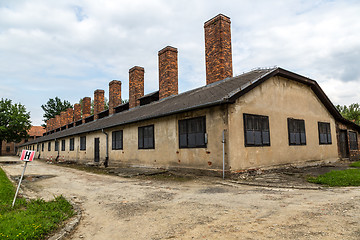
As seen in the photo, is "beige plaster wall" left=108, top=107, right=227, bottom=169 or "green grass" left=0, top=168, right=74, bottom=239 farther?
"beige plaster wall" left=108, top=107, right=227, bottom=169

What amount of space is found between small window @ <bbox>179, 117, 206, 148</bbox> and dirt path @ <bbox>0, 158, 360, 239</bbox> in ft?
10.1

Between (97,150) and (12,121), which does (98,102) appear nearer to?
(97,150)

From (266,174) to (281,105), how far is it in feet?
12.3

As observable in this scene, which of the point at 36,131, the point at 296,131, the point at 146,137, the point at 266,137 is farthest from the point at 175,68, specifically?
the point at 36,131

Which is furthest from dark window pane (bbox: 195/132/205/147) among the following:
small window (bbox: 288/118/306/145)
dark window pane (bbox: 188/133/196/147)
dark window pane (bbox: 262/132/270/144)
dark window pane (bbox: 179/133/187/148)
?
small window (bbox: 288/118/306/145)

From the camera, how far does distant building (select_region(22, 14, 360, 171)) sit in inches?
371

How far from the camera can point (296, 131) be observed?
39.7 ft

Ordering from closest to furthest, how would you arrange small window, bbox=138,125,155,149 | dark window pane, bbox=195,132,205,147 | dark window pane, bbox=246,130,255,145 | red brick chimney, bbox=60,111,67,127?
dark window pane, bbox=246,130,255,145 → dark window pane, bbox=195,132,205,147 → small window, bbox=138,125,155,149 → red brick chimney, bbox=60,111,67,127

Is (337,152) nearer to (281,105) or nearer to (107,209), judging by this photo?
(281,105)

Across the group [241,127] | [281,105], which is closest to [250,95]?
[241,127]

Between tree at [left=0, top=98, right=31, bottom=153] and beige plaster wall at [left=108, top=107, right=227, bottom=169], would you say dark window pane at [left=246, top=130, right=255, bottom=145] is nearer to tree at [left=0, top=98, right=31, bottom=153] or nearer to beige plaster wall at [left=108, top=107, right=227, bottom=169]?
beige plaster wall at [left=108, top=107, right=227, bottom=169]

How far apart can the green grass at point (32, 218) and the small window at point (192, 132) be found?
5.56m

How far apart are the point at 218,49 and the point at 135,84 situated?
1056 cm

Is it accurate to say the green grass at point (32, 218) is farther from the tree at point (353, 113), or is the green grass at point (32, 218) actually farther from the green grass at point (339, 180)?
the tree at point (353, 113)
